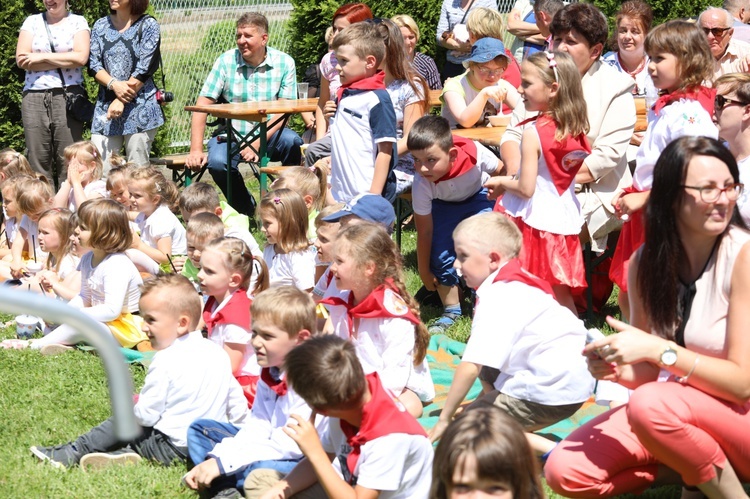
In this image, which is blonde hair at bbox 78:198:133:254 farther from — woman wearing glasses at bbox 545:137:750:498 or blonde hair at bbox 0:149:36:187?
woman wearing glasses at bbox 545:137:750:498

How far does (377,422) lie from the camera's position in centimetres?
344

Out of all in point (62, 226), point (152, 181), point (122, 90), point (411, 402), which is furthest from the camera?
point (122, 90)

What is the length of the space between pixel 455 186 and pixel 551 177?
0.92 m

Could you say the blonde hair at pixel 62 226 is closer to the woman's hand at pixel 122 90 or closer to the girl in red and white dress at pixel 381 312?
the woman's hand at pixel 122 90

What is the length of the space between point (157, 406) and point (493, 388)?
1.50m

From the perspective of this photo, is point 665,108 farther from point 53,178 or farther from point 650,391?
point 53,178

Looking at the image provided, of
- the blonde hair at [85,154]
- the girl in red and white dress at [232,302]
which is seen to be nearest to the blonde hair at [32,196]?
the blonde hair at [85,154]

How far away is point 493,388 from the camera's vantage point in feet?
15.0

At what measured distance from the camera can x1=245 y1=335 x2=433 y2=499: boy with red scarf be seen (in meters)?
3.40

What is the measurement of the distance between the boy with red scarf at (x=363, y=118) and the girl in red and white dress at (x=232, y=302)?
1.09m

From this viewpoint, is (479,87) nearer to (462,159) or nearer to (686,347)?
(462,159)

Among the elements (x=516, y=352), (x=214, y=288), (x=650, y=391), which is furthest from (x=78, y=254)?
(x=650, y=391)

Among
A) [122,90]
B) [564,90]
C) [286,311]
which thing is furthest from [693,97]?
[122,90]

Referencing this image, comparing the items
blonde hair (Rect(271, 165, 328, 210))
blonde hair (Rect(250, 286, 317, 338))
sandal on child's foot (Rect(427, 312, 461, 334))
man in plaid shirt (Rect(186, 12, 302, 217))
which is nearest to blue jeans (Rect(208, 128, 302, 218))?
man in plaid shirt (Rect(186, 12, 302, 217))
